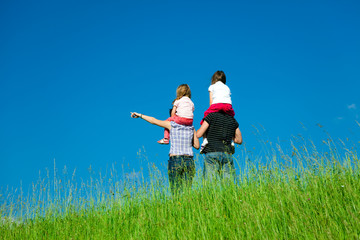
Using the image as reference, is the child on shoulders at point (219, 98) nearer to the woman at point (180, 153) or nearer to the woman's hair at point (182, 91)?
the woman at point (180, 153)

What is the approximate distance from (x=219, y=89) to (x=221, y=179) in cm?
168

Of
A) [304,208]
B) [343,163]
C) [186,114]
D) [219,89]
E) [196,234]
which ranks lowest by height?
[196,234]

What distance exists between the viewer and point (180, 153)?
217 inches

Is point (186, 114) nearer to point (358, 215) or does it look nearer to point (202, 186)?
point (202, 186)

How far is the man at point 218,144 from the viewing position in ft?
17.7

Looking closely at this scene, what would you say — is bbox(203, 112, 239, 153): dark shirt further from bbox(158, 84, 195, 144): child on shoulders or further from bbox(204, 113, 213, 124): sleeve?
bbox(158, 84, 195, 144): child on shoulders

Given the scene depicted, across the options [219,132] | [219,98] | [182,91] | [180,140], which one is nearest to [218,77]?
[219,98]

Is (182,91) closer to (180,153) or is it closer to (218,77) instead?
(218,77)

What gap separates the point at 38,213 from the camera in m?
6.33

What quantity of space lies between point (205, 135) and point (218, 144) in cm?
31

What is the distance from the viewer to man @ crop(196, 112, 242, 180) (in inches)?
212

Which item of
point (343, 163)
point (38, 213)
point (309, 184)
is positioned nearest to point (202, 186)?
point (309, 184)

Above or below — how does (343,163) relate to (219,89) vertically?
below

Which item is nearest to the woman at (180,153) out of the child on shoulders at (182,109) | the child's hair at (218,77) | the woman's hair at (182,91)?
the child on shoulders at (182,109)
